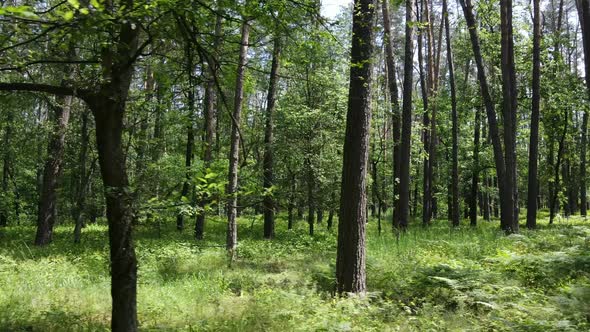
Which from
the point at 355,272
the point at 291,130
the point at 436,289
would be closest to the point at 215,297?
the point at 355,272

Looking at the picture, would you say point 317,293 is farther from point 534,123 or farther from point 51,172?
point 534,123

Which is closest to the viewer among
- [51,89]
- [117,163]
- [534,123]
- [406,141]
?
[51,89]

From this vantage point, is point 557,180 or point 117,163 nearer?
point 117,163

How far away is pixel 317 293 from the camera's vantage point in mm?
6945

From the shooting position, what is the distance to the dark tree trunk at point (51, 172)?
14039 mm

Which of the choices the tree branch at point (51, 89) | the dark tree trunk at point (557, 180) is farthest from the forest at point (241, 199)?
the dark tree trunk at point (557, 180)

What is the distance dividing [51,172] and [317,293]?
11628 mm

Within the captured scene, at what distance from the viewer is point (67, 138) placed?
15336mm

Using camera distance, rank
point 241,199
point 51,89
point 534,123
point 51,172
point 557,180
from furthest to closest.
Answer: point 557,180 < point 534,123 < point 51,172 < point 241,199 < point 51,89

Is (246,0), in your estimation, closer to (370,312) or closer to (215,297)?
(370,312)

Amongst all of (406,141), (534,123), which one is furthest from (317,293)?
(534,123)

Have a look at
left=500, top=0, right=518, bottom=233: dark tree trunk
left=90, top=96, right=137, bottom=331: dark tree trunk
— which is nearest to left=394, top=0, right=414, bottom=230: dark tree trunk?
left=500, top=0, right=518, bottom=233: dark tree trunk

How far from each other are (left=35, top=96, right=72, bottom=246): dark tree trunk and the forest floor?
3971 mm

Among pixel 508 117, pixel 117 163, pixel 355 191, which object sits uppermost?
pixel 508 117
